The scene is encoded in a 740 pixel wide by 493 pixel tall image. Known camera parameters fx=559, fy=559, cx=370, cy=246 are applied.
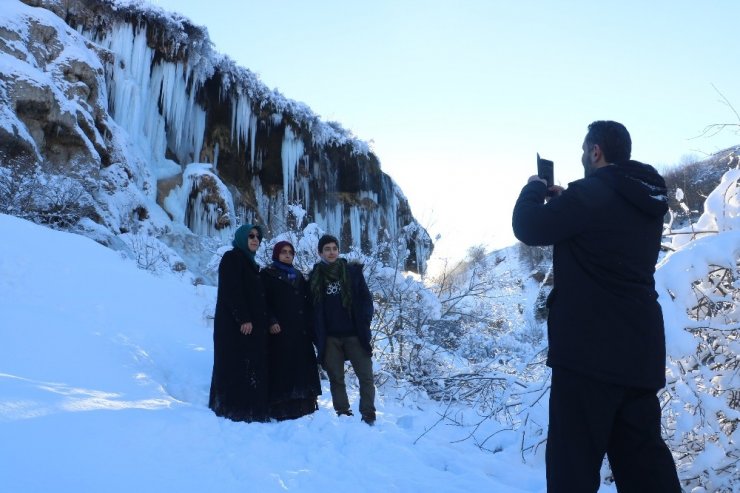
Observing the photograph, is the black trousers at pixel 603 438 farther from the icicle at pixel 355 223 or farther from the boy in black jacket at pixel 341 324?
the icicle at pixel 355 223

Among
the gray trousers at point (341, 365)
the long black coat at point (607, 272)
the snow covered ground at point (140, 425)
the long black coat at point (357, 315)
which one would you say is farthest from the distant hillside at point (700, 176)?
the gray trousers at point (341, 365)

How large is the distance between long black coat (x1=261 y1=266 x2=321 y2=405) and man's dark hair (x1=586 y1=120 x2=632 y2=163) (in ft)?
11.0

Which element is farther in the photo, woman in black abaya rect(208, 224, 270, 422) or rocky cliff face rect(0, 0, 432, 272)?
rocky cliff face rect(0, 0, 432, 272)

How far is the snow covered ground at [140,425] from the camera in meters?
2.49

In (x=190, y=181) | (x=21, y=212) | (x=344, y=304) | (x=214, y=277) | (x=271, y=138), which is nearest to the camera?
(x=344, y=304)

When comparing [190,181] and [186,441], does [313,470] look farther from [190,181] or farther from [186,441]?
[190,181]

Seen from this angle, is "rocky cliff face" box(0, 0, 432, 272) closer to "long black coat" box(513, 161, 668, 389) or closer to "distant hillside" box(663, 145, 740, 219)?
"distant hillside" box(663, 145, 740, 219)

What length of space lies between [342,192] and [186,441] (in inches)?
675

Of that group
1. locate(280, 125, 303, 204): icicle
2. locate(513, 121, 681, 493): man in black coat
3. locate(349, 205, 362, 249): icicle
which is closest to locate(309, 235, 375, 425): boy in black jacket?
locate(513, 121, 681, 493): man in black coat

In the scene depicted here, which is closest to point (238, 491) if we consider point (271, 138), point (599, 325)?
point (599, 325)

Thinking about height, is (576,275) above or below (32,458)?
above

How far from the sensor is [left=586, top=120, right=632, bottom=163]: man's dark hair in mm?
2029

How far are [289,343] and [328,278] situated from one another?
26.1 inches

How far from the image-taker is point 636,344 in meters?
1.81
